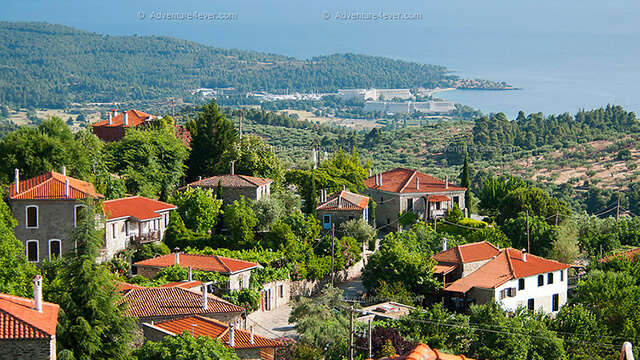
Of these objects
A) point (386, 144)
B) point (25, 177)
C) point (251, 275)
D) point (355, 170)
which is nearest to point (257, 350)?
point (251, 275)

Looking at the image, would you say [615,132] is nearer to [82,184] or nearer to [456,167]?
[456,167]

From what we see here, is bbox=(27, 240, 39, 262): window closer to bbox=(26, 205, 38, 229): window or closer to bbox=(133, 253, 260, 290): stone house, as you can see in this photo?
bbox=(26, 205, 38, 229): window

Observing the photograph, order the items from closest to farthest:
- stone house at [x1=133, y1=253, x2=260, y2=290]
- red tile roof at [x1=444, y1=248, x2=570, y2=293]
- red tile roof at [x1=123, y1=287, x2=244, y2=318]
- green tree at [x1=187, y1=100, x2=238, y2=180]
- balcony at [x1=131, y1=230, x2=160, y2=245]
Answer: red tile roof at [x1=123, y1=287, x2=244, y2=318], stone house at [x1=133, y1=253, x2=260, y2=290], balcony at [x1=131, y1=230, x2=160, y2=245], red tile roof at [x1=444, y1=248, x2=570, y2=293], green tree at [x1=187, y1=100, x2=238, y2=180]

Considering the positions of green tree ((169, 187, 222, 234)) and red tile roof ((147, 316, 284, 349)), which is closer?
red tile roof ((147, 316, 284, 349))

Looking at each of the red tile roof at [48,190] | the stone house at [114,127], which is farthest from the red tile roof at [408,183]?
the red tile roof at [48,190]

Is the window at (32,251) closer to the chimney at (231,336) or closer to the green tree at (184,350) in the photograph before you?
the chimney at (231,336)

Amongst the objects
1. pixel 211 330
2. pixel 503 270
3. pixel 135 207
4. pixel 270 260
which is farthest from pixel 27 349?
pixel 503 270

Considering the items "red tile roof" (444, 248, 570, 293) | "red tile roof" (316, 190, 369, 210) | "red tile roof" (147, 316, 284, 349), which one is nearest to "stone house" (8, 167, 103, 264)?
"red tile roof" (147, 316, 284, 349)

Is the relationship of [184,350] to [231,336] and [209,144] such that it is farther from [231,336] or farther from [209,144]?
[209,144]
